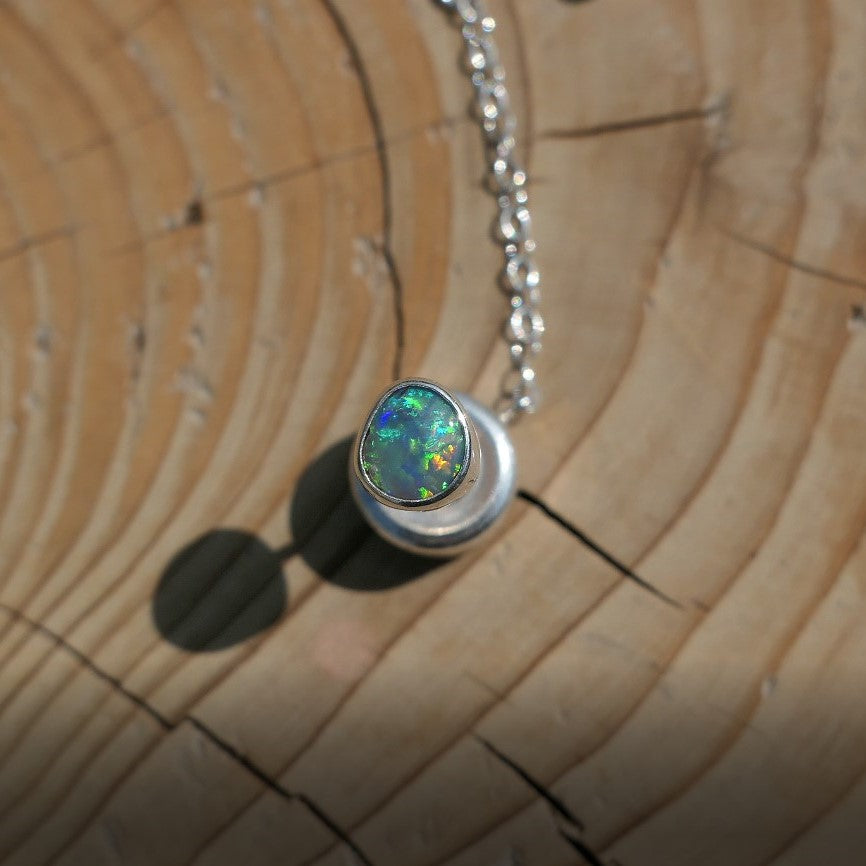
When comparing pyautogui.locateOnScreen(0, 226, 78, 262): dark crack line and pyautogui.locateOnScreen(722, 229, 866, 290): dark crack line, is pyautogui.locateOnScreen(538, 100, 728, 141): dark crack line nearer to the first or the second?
pyautogui.locateOnScreen(722, 229, 866, 290): dark crack line

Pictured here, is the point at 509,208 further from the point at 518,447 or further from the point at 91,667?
the point at 91,667

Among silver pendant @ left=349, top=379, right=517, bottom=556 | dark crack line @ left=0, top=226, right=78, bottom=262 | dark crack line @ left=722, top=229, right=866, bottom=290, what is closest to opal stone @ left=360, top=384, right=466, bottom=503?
silver pendant @ left=349, top=379, right=517, bottom=556

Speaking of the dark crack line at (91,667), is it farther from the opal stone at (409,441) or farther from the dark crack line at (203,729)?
the opal stone at (409,441)

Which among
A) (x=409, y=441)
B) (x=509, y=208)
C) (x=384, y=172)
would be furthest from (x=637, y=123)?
(x=409, y=441)

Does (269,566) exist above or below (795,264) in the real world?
below

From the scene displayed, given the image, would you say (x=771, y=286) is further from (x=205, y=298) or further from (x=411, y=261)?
(x=205, y=298)

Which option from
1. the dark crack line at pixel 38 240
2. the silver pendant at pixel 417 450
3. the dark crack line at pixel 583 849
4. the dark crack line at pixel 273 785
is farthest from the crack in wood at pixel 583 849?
the dark crack line at pixel 38 240
